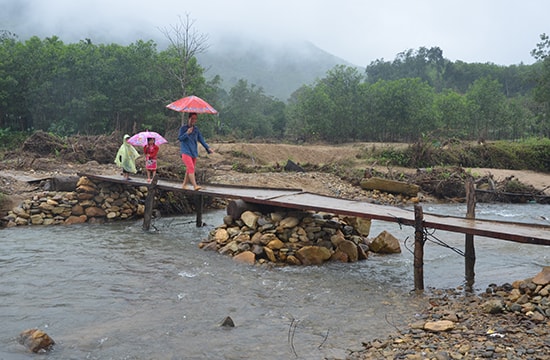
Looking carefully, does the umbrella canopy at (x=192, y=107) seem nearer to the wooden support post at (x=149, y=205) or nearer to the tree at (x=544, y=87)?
the wooden support post at (x=149, y=205)

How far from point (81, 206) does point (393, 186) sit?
1216 centimetres

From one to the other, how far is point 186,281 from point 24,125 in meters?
29.0

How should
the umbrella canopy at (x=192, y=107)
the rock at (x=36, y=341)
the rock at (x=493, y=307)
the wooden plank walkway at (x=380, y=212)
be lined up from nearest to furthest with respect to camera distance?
1. the rock at (x=36, y=341)
2. the rock at (x=493, y=307)
3. the wooden plank walkway at (x=380, y=212)
4. the umbrella canopy at (x=192, y=107)

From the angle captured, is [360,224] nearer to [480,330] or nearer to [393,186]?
[480,330]

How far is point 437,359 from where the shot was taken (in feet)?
15.2

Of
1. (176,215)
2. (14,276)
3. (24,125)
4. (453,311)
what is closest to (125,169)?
(176,215)

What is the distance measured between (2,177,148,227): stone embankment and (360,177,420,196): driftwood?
32.3ft

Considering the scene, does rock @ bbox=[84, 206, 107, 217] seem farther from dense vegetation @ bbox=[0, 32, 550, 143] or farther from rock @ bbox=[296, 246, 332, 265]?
dense vegetation @ bbox=[0, 32, 550, 143]

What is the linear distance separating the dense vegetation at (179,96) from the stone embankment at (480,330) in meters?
21.9

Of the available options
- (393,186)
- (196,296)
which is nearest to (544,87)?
(393,186)

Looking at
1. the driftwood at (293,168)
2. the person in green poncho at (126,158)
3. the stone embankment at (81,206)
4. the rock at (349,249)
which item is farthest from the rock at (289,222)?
the driftwood at (293,168)

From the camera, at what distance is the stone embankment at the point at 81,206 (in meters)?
12.7

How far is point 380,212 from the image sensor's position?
8.39 meters

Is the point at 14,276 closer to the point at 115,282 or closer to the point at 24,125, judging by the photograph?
the point at 115,282
